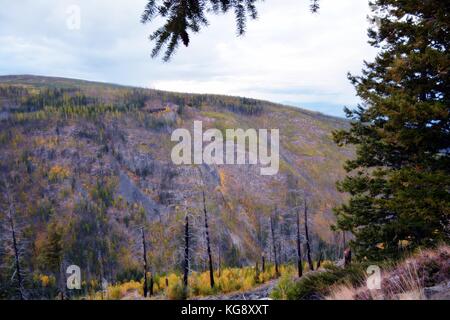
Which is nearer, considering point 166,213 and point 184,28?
point 184,28

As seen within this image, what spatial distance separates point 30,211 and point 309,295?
146m

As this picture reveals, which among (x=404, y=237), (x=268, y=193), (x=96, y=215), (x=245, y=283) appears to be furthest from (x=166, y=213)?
(x=404, y=237)

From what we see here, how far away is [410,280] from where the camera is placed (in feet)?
18.6

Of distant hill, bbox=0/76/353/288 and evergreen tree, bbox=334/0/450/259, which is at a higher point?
evergreen tree, bbox=334/0/450/259

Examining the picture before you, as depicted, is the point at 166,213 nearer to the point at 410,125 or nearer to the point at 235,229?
the point at 235,229

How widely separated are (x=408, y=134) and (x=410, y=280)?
5496 millimetres

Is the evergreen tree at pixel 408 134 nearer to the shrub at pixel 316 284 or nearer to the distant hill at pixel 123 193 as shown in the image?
the shrub at pixel 316 284

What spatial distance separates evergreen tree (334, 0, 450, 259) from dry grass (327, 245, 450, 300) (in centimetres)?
273

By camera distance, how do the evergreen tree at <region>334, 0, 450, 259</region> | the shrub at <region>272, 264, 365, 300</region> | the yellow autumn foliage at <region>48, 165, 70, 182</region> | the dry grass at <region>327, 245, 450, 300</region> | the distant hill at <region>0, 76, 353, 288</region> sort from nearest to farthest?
1. the dry grass at <region>327, 245, 450, 300</region>
2. the shrub at <region>272, 264, 365, 300</region>
3. the evergreen tree at <region>334, 0, 450, 259</region>
4. the distant hill at <region>0, 76, 353, 288</region>
5. the yellow autumn foliage at <region>48, 165, 70, 182</region>

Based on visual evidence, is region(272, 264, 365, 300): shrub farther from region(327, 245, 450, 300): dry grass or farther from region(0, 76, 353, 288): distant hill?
region(0, 76, 353, 288): distant hill

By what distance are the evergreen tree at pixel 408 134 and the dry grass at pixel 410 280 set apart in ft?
8.96

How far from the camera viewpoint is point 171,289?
23.2 meters

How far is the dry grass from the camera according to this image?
17.1 ft

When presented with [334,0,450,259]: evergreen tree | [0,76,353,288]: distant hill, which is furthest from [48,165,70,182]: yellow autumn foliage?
[334,0,450,259]: evergreen tree
